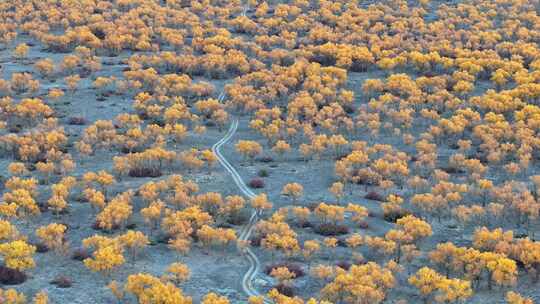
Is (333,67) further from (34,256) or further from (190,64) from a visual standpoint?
(34,256)

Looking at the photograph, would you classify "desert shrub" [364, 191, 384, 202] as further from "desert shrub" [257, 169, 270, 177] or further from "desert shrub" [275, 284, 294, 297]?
"desert shrub" [275, 284, 294, 297]

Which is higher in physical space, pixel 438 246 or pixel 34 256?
pixel 438 246

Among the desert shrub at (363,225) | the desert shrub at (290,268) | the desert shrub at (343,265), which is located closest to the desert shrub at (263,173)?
the desert shrub at (363,225)

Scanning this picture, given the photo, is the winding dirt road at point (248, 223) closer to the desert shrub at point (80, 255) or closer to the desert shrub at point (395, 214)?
the desert shrub at point (395, 214)

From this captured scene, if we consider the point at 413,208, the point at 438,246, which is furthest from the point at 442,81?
the point at 438,246

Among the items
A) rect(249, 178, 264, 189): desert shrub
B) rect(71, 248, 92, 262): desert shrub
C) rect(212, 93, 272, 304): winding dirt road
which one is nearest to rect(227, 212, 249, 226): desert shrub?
rect(212, 93, 272, 304): winding dirt road
